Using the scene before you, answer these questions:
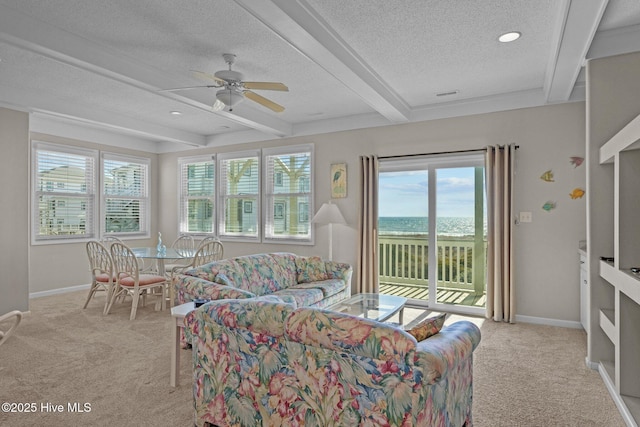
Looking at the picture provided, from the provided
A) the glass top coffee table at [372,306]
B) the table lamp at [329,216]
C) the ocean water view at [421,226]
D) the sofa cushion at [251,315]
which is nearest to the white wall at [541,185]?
the ocean water view at [421,226]

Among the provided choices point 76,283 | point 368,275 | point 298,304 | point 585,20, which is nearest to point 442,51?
point 585,20

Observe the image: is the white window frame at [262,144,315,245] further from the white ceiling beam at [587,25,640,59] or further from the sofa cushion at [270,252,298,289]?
the white ceiling beam at [587,25,640,59]

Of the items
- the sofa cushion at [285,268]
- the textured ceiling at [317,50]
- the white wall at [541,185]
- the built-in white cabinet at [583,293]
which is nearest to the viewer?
the textured ceiling at [317,50]

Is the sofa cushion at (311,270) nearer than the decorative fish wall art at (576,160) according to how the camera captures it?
No

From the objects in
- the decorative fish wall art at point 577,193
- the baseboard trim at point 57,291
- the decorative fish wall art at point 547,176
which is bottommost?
the baseboard trim at point 57,291

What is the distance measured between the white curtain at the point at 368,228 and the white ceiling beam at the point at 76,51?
2534 mm

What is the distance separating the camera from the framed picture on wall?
569 cm

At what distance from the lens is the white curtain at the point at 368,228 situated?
5.39 meters

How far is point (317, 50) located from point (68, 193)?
5.18 meters

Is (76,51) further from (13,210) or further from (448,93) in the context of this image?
(448,93)

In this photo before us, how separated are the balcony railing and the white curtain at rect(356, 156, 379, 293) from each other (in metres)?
0.22

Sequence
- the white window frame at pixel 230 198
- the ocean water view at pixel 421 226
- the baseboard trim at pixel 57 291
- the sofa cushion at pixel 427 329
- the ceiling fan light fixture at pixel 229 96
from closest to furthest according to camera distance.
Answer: the sofa cushion at pixel 427 329
the ceiling fan light fixture at pixel 229 96
the ocean water view at pixel 421 226
the baseboard trim at pixel 57 291
the white window frame at pixel 230 198

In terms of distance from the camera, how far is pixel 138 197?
729cm

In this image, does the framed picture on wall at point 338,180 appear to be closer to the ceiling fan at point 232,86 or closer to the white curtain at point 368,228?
the white curtain at point 368,228
